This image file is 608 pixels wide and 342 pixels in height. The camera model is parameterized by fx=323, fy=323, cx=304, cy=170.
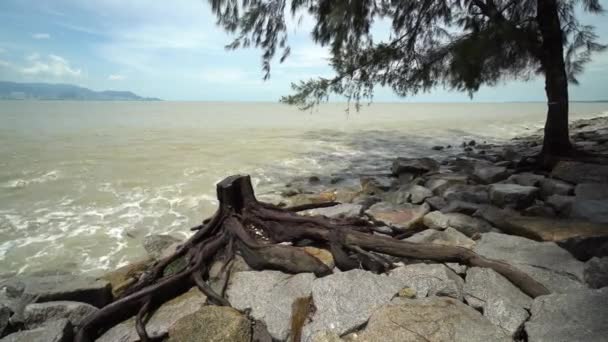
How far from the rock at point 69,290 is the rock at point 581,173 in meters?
6.25

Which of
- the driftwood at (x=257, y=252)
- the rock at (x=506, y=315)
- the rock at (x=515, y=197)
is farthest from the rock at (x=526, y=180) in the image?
the rock at (x=506, y=315)

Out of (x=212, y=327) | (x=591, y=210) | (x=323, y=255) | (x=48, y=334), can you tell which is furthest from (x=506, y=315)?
(x=48, y=334)

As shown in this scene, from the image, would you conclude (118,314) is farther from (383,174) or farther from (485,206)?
(383,174)

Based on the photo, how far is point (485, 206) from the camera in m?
3.94

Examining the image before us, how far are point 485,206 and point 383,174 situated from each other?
4.75 meters

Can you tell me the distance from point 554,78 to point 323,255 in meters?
6.36

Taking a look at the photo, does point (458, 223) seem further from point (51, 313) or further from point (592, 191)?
point (51, 313)

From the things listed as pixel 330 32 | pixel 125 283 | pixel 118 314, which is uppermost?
pixel 330 32

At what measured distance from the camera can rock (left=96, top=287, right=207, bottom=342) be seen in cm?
229

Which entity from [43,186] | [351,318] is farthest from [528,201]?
[43,186]

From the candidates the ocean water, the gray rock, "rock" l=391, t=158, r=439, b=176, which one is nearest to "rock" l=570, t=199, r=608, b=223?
"rock" l=391, t=158, r=439, b=176

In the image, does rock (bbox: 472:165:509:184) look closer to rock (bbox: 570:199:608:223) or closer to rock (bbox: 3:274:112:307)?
rock (bbox: 570:199:608:223)

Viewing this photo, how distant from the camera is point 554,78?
6.38 m

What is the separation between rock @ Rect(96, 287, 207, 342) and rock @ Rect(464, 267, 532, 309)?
1.99 m
